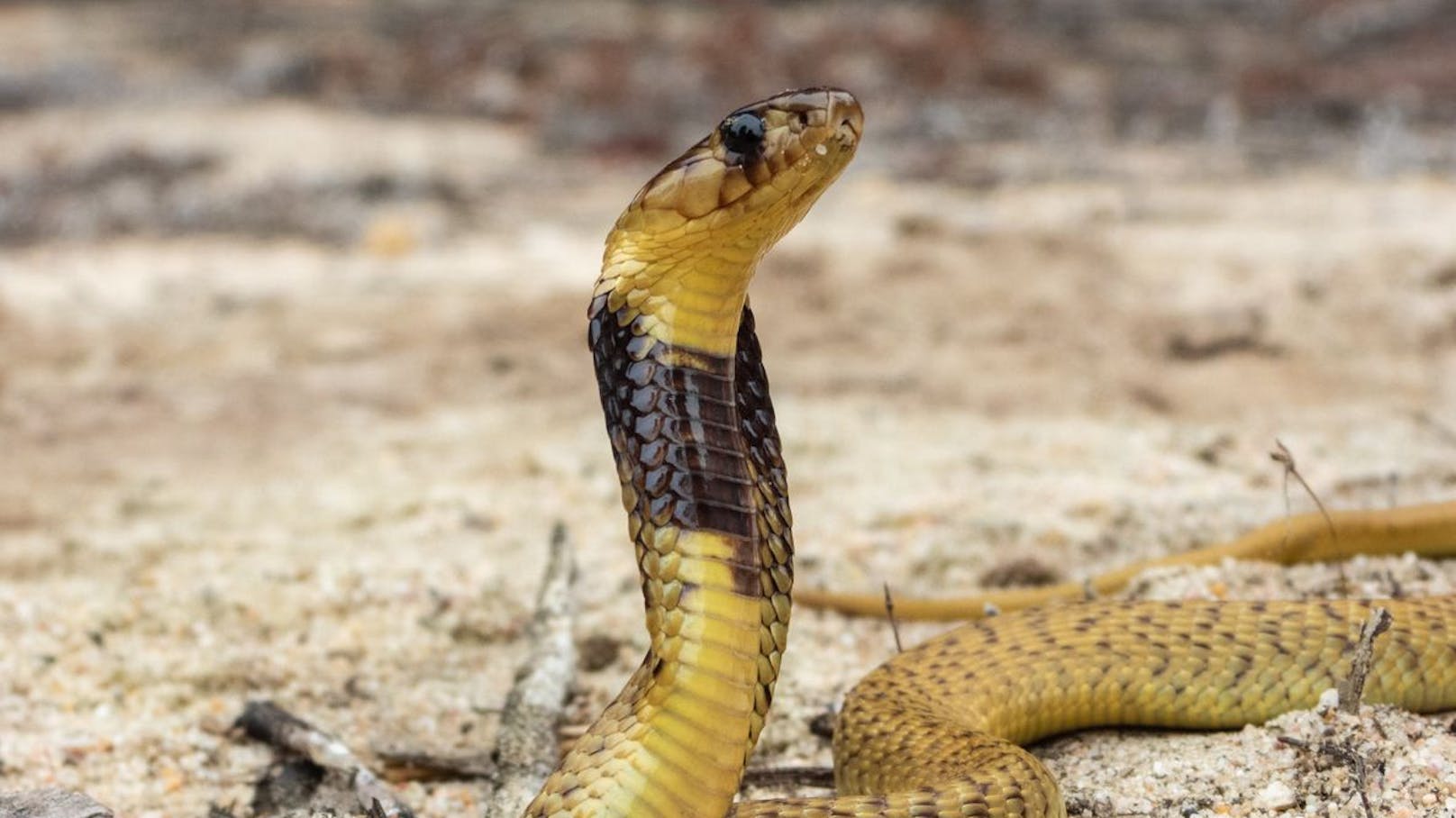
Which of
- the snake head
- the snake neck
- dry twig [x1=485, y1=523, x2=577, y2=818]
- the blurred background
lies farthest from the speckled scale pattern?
→ the blurred background

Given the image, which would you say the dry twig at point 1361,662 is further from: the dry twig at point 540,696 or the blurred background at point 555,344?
the dry twig at point 540,696

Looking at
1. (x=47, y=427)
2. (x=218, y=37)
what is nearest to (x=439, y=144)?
(x=218, y=37)

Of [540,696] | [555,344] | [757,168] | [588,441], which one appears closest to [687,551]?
[757,168]

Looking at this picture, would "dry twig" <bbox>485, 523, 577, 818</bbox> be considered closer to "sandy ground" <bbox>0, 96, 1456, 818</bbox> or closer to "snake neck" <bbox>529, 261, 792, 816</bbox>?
"sandy ground" <bbox>0, 96, 1456, 818</bbox>

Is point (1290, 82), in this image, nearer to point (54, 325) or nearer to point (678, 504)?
point (54, 325)

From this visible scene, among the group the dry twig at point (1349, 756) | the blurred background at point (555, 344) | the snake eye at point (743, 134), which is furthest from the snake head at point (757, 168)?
the blurred background at point (555, 344)
